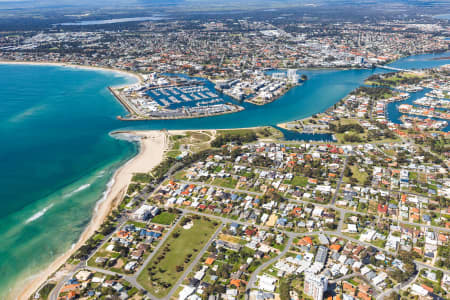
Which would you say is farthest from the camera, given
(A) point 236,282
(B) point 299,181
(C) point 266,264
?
(B) point 299,181

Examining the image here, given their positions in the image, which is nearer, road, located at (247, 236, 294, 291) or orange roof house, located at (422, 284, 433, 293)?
orange roof house, located at (422, 284, 433, 293)

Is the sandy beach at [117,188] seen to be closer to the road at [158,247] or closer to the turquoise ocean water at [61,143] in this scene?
the turquoise ocean water at [61,143]

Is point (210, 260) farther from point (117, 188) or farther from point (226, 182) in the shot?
point (117, 188)

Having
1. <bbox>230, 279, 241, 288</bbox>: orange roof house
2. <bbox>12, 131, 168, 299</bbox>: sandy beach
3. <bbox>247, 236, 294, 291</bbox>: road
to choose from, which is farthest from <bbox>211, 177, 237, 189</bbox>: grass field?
<bbox>230, 279, 241, 288</bbox>: orange roof house

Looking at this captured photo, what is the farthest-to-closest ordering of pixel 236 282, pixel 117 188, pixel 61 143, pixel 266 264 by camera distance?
pixel 61 143 < pixel 117 188 < pixel 266 264 < pixel 236 282

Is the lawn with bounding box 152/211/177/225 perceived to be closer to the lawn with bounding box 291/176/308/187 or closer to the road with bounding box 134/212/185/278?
the road with bounding box 134/212/185/278

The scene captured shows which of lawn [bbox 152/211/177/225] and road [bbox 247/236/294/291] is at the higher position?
lawn [bbox 152/211/177/225]

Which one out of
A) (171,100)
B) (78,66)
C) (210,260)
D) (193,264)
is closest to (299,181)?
(210,260)
